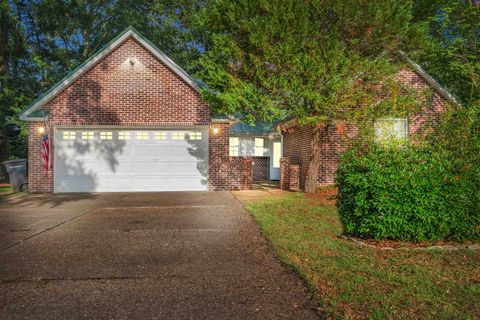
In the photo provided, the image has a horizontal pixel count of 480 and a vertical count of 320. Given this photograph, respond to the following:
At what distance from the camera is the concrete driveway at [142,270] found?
323cm

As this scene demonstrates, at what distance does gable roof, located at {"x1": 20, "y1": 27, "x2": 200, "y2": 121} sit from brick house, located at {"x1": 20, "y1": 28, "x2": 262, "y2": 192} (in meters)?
0.04

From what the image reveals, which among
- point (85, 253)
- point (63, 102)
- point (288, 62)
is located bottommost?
point (85, 253)

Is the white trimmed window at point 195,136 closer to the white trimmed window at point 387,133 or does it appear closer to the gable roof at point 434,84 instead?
the white trimmed window at point 387,133

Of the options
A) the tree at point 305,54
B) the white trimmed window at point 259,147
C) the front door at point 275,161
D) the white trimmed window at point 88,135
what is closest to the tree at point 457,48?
the tree at point 305,54

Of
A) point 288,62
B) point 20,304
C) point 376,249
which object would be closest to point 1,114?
point 288,62

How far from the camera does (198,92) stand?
13.3m

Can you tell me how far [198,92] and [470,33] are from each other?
13.4m

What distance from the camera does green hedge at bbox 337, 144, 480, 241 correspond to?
5105 mm

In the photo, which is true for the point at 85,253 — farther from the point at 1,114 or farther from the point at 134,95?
the point at 1,114

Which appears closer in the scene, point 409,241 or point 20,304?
point 20,304

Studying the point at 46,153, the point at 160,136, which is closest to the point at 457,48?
the point at 160,136

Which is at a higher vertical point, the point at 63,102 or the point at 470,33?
the point at 470,33

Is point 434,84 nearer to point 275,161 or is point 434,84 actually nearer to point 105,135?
point 275,161

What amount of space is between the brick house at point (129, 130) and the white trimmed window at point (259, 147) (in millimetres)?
6429
